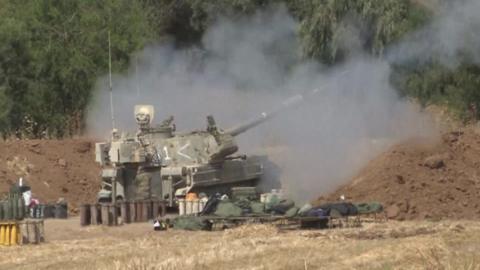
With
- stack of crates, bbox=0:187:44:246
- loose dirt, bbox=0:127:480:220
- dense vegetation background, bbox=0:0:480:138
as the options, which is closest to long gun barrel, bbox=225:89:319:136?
loose dirt, bbox=0:127:480:220

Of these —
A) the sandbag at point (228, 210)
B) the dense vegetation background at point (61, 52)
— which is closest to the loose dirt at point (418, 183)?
the sandbag at point (228, 210)

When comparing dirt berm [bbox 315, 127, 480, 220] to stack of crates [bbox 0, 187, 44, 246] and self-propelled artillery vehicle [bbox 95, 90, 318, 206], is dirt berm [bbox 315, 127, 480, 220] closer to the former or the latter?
self-propelled artillery vehicle [bbox 95, 90, 318, 206]

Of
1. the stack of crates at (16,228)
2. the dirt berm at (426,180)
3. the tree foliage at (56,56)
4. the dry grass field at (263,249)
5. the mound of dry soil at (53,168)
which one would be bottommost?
the dry grass field at (263,249)

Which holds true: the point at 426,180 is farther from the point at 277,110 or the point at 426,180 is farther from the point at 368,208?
the point at 277,110

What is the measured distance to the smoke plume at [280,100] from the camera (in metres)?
35.3

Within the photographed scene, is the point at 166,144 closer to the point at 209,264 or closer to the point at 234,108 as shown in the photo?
the point at 234,108

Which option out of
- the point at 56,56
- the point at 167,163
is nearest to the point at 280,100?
the point at 167,163

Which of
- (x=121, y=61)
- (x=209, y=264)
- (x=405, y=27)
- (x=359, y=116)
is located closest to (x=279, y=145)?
(x=359, y=116)

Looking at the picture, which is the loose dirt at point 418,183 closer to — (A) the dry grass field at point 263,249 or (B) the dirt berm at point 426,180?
(B) the dirt berm at point 426,180

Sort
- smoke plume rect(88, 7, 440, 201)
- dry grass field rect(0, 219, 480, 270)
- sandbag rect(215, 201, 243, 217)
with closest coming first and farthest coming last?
1. dry grass field rect(0, 219, 480, 270)
2. sandbag rect(215, 201, 243, 217)
3. smoke plume rect(88, 7, 440, 201)

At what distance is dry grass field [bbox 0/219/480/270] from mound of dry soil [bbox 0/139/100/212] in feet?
36.5

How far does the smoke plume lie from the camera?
3534cm

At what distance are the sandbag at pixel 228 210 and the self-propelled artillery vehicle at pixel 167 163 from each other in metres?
3.32

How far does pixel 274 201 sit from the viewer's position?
94.0ft
